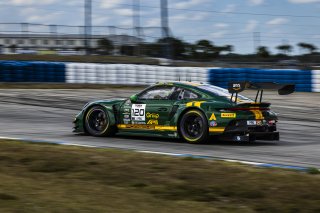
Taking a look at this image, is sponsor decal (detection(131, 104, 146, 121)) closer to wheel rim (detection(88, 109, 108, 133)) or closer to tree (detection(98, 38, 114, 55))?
wheel rim (detection(88, 109, 108, 133))

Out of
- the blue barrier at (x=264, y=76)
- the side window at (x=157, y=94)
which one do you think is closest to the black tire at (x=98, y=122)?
the side window at (x=157, y=94)

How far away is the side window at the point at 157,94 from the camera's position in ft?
37.1

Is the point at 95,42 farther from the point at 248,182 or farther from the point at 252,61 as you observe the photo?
the point at 248,182

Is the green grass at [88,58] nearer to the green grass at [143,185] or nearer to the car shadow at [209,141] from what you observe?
the car shadow at [209,141]

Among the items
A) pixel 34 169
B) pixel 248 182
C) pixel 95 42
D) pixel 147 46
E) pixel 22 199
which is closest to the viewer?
pixel 22 199

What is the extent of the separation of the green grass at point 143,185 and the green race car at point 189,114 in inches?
94.0

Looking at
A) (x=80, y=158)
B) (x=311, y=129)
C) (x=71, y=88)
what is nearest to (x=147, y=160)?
(x=80, y=158)

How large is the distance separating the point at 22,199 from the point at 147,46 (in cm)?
2688

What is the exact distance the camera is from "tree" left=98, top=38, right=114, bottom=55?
33.9m

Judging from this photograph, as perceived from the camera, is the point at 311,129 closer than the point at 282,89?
No

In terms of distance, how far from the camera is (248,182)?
6625 mm

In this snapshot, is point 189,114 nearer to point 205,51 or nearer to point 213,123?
point 213,123

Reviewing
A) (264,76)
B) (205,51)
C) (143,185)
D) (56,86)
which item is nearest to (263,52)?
(205,51)

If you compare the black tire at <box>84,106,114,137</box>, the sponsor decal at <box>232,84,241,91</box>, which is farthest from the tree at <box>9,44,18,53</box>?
the sponsor decal at <box>232,84,241,91</box>
